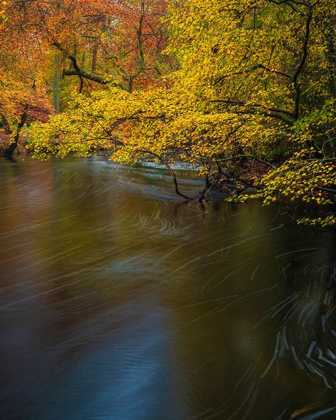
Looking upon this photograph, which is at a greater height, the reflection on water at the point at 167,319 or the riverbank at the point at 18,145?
the riverbank at the point at 18,145

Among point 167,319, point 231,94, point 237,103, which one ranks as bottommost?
point 167,319

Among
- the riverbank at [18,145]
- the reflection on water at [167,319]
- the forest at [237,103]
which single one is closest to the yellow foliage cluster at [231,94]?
the forest at [237,103]

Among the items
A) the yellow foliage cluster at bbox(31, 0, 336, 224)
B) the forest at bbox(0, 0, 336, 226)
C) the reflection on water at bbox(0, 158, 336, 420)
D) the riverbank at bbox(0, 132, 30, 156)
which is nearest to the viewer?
the reflection on water at bbox(0, 158, 336, 420)

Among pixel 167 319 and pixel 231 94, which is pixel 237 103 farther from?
pixel 167 319

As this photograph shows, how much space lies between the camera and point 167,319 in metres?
6.15

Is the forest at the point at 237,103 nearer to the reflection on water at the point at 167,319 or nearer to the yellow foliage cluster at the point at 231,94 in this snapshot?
the yellow foliage cluster at the point at 231,94

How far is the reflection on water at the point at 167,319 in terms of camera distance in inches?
167

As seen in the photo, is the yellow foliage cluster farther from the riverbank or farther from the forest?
the riverbank

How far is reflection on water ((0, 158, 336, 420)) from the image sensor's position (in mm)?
4246

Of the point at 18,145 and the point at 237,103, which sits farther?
the point at 18,145

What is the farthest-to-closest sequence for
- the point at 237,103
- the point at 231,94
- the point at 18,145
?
the point at 18,145 < the point at 231,94 < the point at 237,103

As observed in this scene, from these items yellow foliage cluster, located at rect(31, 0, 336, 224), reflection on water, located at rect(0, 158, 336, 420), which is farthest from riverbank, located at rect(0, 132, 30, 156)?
yellow foliage cluster, located at rect(31, 0, 336, 224)

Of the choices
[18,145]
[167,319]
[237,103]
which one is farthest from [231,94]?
[18,145]

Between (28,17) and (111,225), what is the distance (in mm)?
11908
